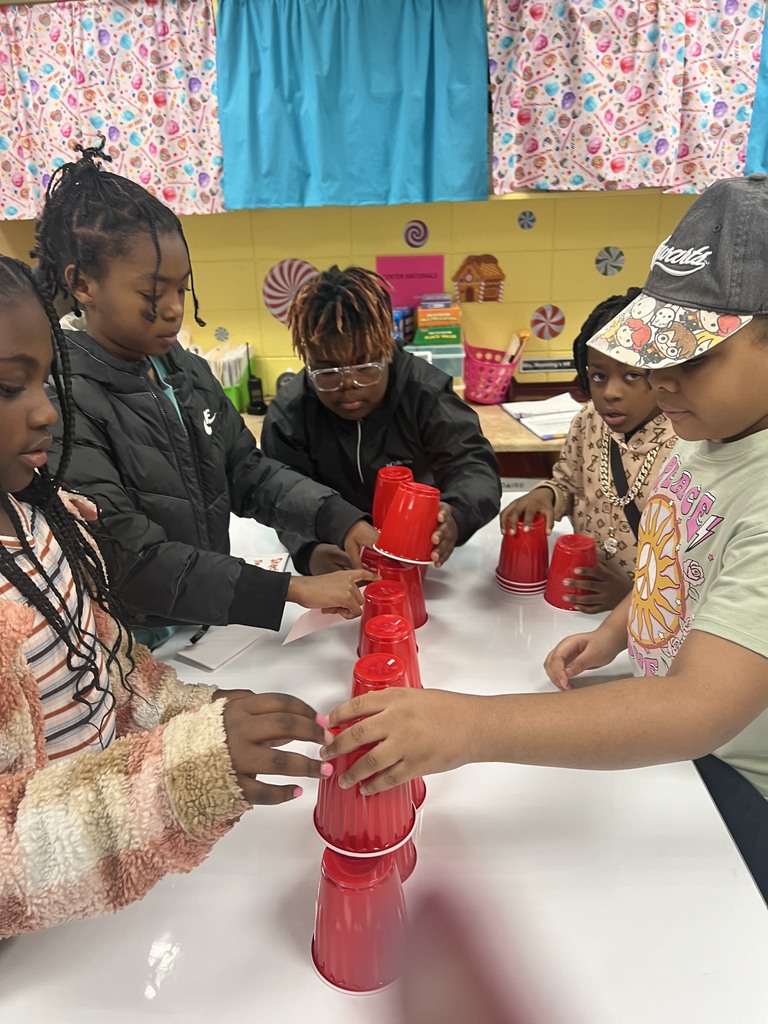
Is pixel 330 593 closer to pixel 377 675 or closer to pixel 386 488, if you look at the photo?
pixel 386 488

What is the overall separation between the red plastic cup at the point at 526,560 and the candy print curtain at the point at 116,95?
5.71 feet

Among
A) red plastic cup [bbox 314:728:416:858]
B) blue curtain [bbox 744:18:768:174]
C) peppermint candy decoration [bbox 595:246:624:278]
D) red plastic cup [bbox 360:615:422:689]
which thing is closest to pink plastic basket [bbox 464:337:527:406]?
peppermint candy decoration [bbox 595:246:624:278]

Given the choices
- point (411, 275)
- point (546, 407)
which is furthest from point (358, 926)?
point (411, 275)

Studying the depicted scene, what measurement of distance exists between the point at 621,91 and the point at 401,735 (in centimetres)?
227

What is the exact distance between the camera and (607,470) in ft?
4.37

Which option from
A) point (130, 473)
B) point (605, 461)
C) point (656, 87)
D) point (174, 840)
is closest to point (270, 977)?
point (174, 840)

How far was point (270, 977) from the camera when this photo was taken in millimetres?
585

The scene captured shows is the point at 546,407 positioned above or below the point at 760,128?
below

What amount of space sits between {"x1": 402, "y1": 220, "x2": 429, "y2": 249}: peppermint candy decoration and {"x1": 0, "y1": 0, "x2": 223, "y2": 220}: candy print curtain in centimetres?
71

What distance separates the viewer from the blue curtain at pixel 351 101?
2.11m

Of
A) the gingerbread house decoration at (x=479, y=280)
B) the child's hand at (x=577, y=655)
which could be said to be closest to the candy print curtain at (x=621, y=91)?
the gingerbread house decoration at (x=479, y=280)

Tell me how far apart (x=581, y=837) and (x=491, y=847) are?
10cm

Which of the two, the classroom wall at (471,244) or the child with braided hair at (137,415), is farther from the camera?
the classroom wall at (471,244)

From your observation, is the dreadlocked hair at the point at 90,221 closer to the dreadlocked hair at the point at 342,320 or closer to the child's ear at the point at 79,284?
the child's ear at the point at 79,284
